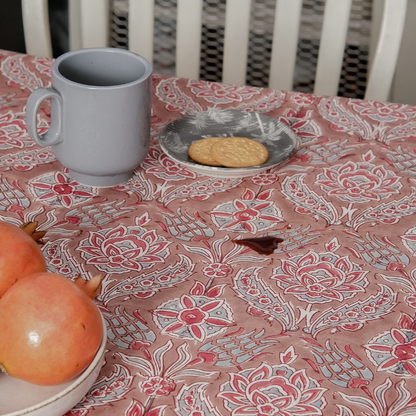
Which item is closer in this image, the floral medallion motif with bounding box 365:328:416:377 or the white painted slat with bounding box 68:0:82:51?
the floral medallion motif with bounding box 365:328:416:377

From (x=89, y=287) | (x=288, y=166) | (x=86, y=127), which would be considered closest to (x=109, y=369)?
(x=89, y=287)

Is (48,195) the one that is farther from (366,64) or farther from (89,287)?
(366,64)

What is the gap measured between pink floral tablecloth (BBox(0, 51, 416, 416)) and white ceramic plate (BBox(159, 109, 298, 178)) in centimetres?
2

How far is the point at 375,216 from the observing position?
28.1 inches

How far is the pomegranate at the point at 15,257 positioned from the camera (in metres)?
Result: 0.43

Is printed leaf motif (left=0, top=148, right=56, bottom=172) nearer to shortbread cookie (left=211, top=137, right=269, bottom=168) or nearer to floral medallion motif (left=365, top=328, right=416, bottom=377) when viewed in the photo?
shortbread cookie (left=211, top=137, right=269, bottom=168)

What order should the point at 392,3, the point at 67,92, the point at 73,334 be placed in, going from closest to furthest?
the point at 73,334, the point at 67,92, the point at 392,3

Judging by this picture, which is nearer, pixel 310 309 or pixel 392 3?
pixel 310 309

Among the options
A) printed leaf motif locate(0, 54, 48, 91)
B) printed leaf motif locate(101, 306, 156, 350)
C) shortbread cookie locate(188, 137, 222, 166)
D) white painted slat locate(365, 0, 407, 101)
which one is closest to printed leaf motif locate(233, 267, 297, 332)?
printed leaf motif locate(101, 306, 156, 350)

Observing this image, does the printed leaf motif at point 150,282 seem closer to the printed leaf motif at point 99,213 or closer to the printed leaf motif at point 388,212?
the printed leaf motif at point 99,213

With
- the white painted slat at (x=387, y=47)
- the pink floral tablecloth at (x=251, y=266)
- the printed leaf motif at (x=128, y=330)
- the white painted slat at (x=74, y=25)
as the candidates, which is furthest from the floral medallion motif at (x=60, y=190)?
the white painted slat at (x=74, y=25)

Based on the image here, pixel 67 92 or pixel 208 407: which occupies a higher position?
pixel 67 92

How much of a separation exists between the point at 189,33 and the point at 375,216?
0.76 m

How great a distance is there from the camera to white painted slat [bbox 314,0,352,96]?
1.24 m
